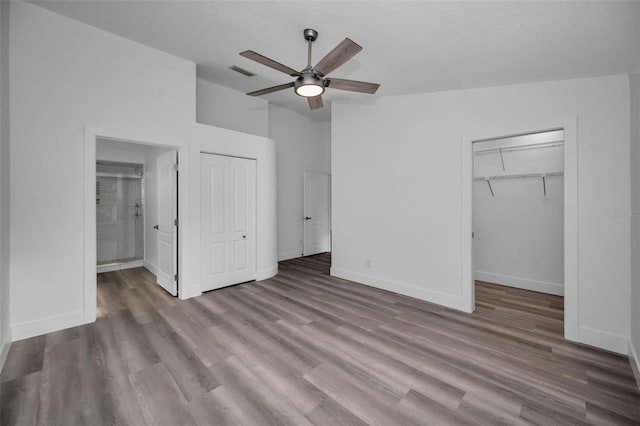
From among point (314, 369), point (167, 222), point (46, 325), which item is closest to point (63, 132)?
point (167, 222)

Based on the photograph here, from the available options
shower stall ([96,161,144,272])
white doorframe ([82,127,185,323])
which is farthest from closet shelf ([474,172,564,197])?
shower stall ([96,161,144,272])

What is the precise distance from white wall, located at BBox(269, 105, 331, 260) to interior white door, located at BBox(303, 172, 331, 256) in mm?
156

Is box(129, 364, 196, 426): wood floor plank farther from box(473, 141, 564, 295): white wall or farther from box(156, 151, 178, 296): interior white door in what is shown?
box(473, 141, 564, 295): white wall

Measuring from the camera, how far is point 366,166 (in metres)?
4.61

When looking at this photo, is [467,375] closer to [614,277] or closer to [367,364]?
[367,364]

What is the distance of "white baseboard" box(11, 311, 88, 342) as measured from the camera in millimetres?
2676

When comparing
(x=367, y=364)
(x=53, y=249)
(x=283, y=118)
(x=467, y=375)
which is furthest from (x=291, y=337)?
(x=283, y=118)

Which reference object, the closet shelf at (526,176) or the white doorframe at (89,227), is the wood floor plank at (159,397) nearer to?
the white doorframe at (89,227)

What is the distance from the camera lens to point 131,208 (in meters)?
6.05

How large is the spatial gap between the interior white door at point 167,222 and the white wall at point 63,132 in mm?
564

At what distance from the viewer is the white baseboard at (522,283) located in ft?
13.3

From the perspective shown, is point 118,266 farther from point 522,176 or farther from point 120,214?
point 522,176

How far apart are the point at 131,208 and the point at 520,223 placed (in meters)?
7.51

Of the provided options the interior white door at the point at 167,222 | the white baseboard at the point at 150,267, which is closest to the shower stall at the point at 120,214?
the white baseboard at the point at 150,267
